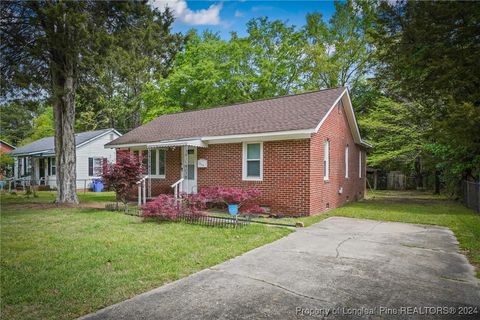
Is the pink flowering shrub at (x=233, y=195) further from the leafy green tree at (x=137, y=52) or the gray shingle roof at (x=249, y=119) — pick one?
the leafy green tree at (x=137, y=52)

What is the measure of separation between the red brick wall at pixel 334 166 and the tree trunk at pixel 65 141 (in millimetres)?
11066

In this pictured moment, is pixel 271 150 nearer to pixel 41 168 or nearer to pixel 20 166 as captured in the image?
pixel 41 168

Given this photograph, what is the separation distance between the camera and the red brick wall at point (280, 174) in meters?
10.5

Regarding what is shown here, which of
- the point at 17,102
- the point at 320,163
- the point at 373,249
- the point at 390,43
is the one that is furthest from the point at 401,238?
the point at 17,102

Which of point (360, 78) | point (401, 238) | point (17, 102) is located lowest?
point (401, 238)

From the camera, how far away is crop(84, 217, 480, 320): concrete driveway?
3.61 metres

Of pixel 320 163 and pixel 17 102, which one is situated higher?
pixel 17 102

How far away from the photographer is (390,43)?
11898mm

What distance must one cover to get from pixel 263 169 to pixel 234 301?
305 inches

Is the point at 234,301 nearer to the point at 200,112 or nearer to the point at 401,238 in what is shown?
the point at 401,238

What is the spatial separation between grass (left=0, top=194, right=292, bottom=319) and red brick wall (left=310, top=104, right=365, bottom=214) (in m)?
3.37

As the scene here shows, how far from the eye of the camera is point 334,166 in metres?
13.2

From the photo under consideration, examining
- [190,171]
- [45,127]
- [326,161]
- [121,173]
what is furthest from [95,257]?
[45,127]

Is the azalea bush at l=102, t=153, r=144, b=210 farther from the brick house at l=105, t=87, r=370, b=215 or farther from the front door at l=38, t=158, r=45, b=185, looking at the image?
Answer: the front door at l=38, t=158, r=45, b=185
